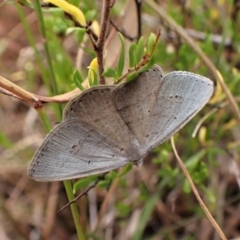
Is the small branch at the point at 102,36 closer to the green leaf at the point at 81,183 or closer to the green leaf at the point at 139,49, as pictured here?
the green leaf at the point at 139,49

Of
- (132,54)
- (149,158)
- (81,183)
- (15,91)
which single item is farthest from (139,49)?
(149,158)

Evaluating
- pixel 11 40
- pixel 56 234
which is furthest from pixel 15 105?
pixel 56 234

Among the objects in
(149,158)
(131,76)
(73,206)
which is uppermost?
(131,76)

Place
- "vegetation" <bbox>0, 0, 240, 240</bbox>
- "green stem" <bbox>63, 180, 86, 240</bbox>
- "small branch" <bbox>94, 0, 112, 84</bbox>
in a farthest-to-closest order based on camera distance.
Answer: "vegetation" <bbox>0, 0, 240, 240</bbox>
"green stem" <bbox>63, 180, 86, 240</bbox>
"small branch" <bbox>94, 0, 112, 84</bbox>

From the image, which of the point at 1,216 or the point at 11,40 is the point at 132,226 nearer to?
the point at 1,216

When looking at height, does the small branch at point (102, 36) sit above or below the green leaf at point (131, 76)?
above

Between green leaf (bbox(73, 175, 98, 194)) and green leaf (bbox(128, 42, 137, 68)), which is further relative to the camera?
green leaf (bbox(73, 175, 98, 194))

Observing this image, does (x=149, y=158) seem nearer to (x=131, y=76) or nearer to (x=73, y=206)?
(x=73, y=206)

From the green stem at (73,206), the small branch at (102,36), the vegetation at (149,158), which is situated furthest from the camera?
the vegetation at (149,158)

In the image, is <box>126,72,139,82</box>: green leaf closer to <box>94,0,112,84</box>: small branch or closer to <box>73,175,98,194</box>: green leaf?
<box>94,0,112,84</box>: small branch

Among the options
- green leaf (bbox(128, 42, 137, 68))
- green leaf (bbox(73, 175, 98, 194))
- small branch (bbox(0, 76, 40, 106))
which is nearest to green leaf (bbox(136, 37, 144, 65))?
green leaf (bbox(128, 42, 137, 68))

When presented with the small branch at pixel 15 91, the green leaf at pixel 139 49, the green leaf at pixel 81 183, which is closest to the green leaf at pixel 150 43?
the green leaf at pixel 139 49
